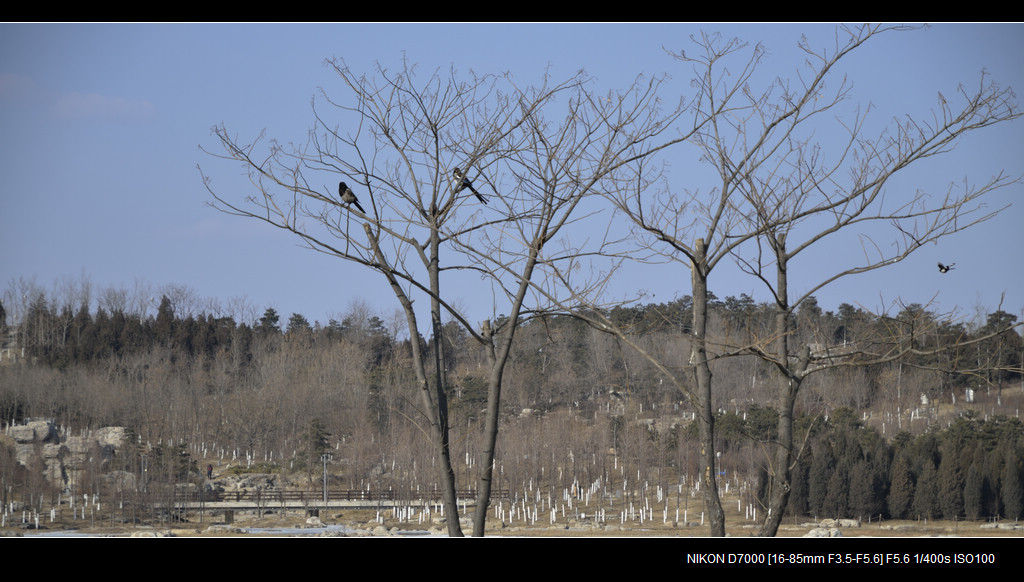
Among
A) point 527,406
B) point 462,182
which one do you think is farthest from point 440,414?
point 527,406

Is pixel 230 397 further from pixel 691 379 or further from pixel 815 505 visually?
pixel 691 379

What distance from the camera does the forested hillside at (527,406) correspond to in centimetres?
2572

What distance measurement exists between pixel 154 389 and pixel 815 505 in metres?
29.9

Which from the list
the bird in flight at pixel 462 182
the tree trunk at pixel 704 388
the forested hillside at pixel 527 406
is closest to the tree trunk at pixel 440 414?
the bird in flight at pixel 462 182

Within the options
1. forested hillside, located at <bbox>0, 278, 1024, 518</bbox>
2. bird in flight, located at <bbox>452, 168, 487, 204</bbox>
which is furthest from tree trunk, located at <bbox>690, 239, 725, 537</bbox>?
forested hillside, located at <bbox>0, 278, 1024, 518</bbox>

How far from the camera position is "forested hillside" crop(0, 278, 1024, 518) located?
1013 inches

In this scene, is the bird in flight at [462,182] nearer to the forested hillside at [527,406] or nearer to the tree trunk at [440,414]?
the tree trunk at [440,414]

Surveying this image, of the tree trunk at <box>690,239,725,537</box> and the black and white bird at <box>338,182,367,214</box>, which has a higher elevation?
the black and white bird at <box>338,182,367,214</box>

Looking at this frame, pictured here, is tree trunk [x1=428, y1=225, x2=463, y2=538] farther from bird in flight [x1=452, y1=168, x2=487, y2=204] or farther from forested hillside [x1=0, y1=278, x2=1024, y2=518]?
forested hillside [x1=0, y1=278, x2=1024, y2=518]

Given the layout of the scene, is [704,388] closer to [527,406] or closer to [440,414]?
[440,414]

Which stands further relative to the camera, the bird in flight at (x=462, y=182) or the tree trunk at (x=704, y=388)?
the bird in flight at (x=462, y=182)

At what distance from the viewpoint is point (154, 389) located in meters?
42.2

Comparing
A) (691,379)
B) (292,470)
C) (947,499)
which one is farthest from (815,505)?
(691,379)

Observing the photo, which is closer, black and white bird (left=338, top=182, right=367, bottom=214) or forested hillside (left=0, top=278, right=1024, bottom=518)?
black and white bird (left=338, top=182, right=367, bottom=214)
